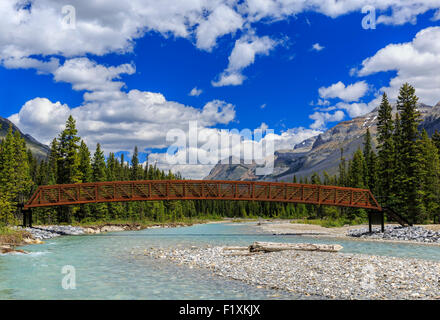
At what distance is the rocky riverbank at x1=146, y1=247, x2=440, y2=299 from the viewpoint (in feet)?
39.2

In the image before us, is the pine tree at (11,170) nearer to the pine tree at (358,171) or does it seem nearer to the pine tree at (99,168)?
the pine tree at (99,168)

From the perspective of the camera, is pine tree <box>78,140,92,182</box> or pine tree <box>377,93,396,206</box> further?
pine tree <box>78,140,92,182</box>

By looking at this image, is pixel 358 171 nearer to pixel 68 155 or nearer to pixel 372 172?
pixel 372 172

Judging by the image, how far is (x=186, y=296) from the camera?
12188 mm

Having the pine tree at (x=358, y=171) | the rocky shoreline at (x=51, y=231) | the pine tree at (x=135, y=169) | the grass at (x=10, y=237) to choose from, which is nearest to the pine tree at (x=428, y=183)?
the pine tree at (x=358, y=171)

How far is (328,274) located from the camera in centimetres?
1450

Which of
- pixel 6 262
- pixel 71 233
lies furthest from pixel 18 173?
pixel 6 262

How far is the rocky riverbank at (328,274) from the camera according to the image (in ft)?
39.2

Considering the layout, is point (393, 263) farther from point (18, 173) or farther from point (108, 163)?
point (108, 163)

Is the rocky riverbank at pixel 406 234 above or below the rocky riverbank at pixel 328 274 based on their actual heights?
below

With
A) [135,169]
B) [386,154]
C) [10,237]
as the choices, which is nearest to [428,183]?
[386,154]

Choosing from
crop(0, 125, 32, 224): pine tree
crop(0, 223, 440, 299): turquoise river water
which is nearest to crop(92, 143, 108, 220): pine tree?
crop(0, 125, 32, 224): pine tree

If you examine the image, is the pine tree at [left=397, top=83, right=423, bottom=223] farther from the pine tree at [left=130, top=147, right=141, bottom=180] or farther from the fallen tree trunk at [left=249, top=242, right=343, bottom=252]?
the pine tree at [left=130, top=147, right=141, bottom=180]

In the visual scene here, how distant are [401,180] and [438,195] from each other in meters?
4.95
